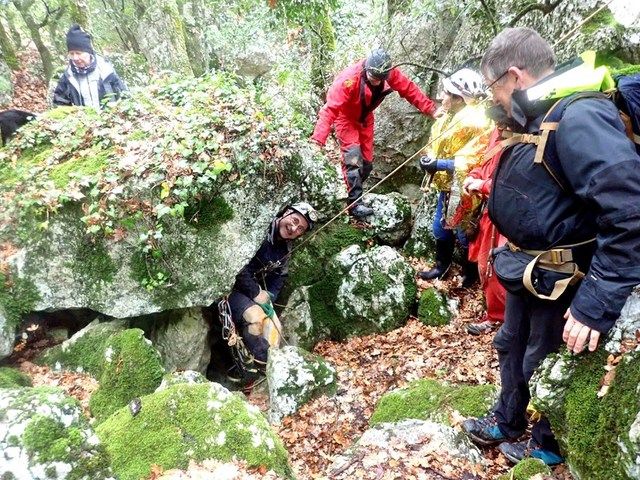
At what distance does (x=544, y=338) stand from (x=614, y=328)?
0.66 meters

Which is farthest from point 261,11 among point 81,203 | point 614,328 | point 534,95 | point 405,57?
point 614,328

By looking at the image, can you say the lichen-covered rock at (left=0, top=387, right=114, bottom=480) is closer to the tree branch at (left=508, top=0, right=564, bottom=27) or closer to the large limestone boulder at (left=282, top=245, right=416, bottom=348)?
the large limestone boulder at (left=282, top=245, right=416, bottom=348)

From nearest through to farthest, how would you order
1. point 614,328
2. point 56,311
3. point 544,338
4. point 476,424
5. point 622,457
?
point 622,457
point 614,328
point 544,338
point 476,424
point 56,311

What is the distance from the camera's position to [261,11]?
1068cm

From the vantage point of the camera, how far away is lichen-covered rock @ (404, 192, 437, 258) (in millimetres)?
8305

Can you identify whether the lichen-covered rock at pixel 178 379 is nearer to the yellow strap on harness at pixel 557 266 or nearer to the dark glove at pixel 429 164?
the yellow strap on harness at pixel 557 266

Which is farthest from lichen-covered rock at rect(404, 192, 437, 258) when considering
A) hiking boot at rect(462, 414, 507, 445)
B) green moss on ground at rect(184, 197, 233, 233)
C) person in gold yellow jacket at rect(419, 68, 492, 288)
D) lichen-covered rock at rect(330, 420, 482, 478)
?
lichen-covered rock at rect(330, 420, 482, 478)

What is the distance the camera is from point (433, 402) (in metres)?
4.87

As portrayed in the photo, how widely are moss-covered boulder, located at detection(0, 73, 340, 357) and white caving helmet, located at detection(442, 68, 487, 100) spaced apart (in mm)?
2461

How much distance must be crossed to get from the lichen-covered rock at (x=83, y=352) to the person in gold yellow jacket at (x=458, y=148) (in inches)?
194

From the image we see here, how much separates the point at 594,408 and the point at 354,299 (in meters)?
4.95

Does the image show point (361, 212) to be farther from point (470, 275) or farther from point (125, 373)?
point (125, 373)

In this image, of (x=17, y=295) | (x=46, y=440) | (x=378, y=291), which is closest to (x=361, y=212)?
(x=378, y=291)

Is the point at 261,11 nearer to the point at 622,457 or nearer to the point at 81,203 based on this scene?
the point at 81,203
